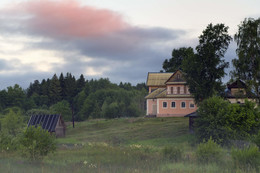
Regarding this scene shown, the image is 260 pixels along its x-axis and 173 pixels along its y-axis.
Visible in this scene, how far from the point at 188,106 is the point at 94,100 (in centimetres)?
7035

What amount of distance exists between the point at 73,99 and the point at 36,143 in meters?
124

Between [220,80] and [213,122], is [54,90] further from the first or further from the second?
[213,122]

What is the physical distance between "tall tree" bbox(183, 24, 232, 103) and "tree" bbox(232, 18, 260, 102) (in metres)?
2.96

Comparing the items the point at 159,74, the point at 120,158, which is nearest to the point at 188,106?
the point at 159,74

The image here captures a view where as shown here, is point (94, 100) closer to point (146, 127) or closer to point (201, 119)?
point (146, 127)

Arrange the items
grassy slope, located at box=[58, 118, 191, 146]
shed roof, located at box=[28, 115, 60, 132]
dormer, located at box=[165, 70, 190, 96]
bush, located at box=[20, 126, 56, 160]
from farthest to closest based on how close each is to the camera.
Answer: dormer, located at box=[165, 70, 190, 96], shed roof, located at box=[28, 115, 60, 132], grassy slope, located at box=[58, 118, 191, 146], bush, located at box=[20, 126, 56, 160]

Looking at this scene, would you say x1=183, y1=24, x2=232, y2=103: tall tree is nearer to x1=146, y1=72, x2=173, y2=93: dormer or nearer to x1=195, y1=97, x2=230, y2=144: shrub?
x1=195, y1=97, x2=230, y2=144: shrub

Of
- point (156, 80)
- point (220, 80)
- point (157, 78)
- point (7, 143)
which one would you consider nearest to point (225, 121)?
point (220, 80)

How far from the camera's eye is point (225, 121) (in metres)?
40.6

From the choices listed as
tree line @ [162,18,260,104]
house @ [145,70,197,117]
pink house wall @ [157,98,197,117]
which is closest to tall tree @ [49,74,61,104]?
house @ [145,70,197,117]

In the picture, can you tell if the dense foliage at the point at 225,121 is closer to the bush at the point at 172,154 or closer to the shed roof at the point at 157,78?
the bush at the point at 172,154

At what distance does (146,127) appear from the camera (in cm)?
5994

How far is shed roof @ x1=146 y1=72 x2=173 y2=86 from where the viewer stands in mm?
81869

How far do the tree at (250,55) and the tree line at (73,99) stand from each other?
65.2m
